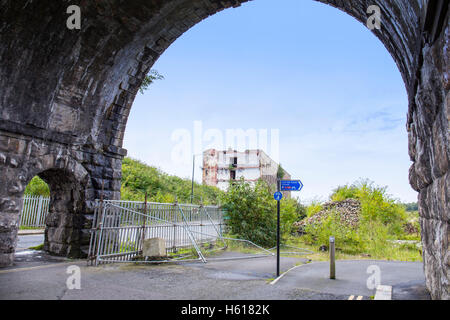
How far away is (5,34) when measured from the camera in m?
6.90

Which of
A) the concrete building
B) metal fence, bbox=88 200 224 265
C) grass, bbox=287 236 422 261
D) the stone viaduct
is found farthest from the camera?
the concrete building

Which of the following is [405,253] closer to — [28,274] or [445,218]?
[445,218]

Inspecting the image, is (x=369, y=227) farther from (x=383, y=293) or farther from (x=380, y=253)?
(x=383, y=293)

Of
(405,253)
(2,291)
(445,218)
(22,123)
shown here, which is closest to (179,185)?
(405,253)

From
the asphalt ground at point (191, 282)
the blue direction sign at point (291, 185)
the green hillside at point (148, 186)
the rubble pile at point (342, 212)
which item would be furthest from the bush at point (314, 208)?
the blue direction sign at point (291, 185)

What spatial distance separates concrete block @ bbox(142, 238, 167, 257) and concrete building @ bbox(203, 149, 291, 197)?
1409 inches

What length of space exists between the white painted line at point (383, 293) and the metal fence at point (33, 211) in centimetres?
2022

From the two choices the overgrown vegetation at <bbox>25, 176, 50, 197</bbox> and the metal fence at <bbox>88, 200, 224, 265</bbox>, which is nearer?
the metal fence at <bbox>88, 200, 224, 265</bbox>

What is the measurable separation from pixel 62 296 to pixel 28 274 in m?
2.19

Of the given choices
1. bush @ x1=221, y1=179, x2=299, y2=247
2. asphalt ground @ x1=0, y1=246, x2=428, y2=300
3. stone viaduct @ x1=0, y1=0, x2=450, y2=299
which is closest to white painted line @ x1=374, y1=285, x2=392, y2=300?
asphalt ground @ x1=0, y1=246, x2=428, y2=300

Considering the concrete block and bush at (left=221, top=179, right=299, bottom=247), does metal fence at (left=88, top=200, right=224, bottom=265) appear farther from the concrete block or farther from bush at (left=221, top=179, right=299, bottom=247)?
bush at (left=221, top=179, right=299, bottom=247)

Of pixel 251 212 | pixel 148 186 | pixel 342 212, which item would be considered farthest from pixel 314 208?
pixel 148 186

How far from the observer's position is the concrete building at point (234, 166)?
45.7 meters

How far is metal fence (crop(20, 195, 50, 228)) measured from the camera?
64.1 ft
